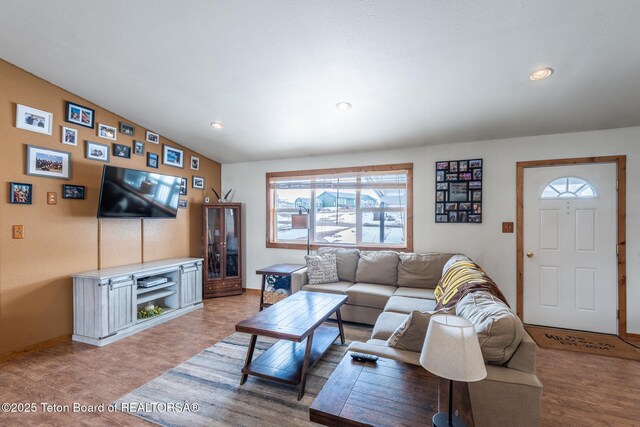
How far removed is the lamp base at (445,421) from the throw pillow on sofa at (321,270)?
2.91 metres

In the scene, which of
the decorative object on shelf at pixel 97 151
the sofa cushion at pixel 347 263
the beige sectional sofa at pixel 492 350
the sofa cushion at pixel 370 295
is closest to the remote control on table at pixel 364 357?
the beige sectional sofa at pixel 492 350

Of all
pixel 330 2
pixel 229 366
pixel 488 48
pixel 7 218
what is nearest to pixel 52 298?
pixel 7 218

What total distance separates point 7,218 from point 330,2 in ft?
11.3

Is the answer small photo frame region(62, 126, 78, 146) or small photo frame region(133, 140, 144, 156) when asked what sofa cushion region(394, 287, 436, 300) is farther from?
small photo frame region(62, 126, 78, 146)

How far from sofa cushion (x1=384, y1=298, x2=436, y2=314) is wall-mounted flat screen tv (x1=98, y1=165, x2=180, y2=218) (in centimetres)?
322

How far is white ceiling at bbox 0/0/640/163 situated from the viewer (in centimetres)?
196

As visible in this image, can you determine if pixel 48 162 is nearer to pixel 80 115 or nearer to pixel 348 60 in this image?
pixel 80 115

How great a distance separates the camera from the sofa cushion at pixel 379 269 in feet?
12.7

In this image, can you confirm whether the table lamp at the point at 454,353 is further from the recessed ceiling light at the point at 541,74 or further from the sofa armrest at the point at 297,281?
the sofa armrest at the point at 297,281

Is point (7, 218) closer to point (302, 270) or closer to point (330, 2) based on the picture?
point (302, 270)

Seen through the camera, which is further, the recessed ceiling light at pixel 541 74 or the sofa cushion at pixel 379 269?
the sofa cushion at pixel 379 269

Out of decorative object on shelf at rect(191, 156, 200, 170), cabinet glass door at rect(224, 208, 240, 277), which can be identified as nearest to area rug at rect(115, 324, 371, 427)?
cabinet glass door at rect(224, 208, 240, 277)

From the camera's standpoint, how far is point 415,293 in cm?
343

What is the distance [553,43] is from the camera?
6.88 ft
